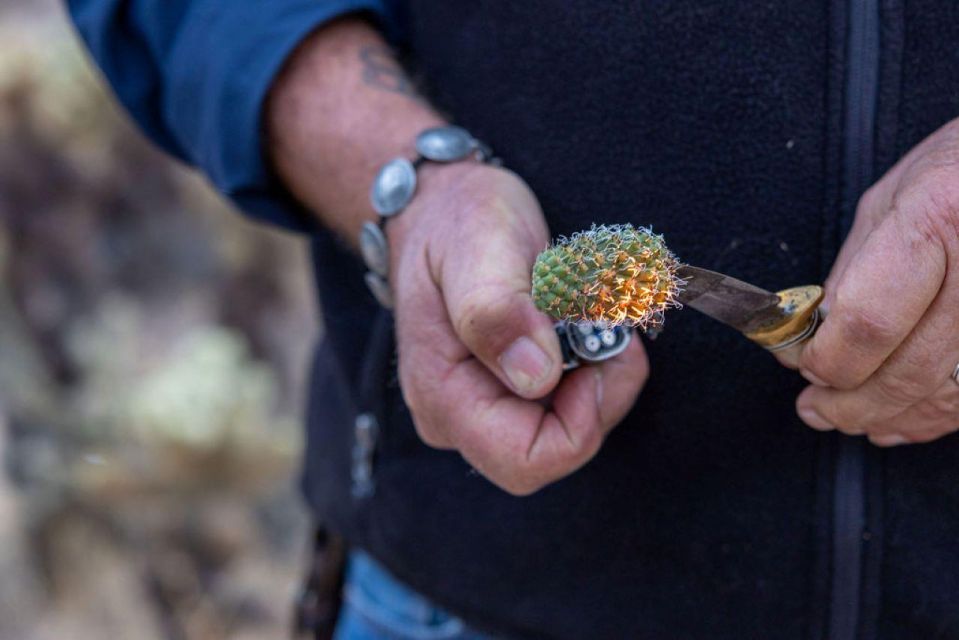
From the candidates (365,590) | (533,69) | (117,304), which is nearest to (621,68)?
(533,69)

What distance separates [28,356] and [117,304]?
390 millimetres

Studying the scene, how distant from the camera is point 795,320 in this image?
877mm

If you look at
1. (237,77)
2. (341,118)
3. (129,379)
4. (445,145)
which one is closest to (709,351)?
(445,145)

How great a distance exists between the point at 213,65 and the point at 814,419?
0.89 m

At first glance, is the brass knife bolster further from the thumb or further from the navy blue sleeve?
the navy blue sleeve

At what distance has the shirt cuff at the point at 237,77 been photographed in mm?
1238

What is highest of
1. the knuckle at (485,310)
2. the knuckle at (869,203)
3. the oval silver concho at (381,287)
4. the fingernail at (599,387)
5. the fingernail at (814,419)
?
the knuckle at (869,203)

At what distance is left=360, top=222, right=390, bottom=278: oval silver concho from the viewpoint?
110 cm

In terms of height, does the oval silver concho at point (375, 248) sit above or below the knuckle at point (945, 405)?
below

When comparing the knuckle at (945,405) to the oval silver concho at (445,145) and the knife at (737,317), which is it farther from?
the oval silver concho at (445,145)

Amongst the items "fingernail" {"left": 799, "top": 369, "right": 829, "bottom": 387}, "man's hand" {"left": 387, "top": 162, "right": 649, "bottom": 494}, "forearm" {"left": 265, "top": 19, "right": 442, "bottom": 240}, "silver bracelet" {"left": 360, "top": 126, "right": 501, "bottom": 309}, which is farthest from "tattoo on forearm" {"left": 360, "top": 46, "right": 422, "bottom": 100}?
"fingernail" {"left": 799, "top": 369, "right": 829, "bottom": 387}

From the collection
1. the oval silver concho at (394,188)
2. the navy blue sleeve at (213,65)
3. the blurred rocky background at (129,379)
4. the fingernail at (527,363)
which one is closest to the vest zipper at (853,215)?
the fingernail at (527,363)

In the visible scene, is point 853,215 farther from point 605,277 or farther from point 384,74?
point 384,74

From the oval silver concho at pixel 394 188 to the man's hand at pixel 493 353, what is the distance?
49mm
